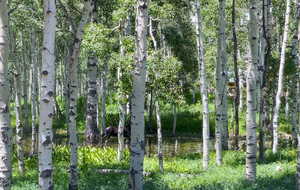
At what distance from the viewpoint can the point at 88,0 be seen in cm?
980

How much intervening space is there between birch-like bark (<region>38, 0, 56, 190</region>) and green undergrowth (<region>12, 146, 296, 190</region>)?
4004mm

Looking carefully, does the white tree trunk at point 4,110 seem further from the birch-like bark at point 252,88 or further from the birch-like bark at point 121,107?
the birch-like bark at point 121,107

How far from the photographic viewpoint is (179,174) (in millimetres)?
14258

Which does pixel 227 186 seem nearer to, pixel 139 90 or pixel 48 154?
pixel 139 90

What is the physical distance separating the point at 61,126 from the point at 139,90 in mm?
29345

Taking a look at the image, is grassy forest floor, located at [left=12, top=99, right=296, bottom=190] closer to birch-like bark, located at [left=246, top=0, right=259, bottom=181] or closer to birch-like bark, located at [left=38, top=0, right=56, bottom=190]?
birch-like bark, located at [left=246, top=0, right=259, bottom=181]

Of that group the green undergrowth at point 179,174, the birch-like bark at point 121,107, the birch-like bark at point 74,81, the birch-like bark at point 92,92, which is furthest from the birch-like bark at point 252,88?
the birch-like bark at point 92,92

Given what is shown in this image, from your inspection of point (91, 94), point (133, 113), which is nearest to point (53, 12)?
point (133, 113)

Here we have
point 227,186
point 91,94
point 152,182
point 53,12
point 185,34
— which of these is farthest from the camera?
point 185,34

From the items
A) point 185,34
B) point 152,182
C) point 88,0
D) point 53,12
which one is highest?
point 185,34

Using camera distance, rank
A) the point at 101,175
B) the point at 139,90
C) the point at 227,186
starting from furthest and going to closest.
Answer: the point at 101,175 < the point at 227,186 < the point at 139,90

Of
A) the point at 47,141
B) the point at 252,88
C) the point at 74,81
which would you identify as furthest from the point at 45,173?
the point at 252,88

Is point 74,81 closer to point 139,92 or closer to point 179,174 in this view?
point 139,92

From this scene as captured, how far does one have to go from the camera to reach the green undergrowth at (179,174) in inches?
466
